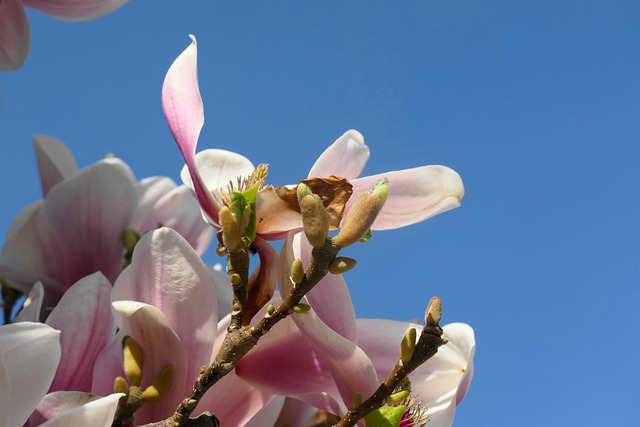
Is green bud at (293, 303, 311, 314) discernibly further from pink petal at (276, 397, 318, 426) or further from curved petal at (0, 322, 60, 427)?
pink petal at (276, 397, 318, 426)

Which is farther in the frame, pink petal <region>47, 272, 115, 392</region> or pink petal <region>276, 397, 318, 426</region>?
pink petal <region>276, 397, 318, 426</region>

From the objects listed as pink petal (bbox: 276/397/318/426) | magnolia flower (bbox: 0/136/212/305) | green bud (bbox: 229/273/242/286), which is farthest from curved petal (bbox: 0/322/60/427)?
magnolia flower (bbox: 0/136/212/305)

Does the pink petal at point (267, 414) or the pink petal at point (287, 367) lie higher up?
the pink petal at point (287, 367)

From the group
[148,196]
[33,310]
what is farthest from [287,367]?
[148,196]

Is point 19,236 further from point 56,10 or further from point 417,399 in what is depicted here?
point 417,399

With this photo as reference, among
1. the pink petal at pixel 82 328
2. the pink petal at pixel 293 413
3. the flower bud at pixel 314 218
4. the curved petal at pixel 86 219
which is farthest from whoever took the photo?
the curved petal at pixel 86 219

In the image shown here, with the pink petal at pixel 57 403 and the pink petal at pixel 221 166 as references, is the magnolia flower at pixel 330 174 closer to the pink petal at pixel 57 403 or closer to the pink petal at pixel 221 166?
the pink petal at pixel 221 166

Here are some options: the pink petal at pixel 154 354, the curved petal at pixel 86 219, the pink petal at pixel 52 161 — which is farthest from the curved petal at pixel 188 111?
the pink petal at pixel 52 161
